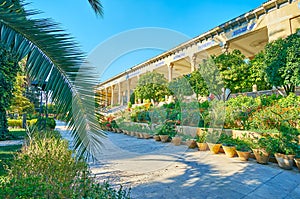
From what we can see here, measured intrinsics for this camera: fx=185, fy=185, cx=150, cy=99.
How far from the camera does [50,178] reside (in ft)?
7.00

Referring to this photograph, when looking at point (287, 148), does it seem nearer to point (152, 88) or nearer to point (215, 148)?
point (215, 148)

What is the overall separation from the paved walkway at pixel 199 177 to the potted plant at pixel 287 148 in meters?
0.17

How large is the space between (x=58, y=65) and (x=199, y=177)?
9.89 ft

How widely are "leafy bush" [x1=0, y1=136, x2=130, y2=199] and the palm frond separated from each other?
8.29ft

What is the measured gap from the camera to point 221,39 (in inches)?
569

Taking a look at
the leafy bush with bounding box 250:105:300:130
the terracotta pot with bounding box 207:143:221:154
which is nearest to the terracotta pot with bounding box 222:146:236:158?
the terracotta pot with bounding box 207:143:221:154

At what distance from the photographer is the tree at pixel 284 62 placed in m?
6.65

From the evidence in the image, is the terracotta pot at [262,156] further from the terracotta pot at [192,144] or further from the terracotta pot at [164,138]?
the terracotta pot at [164,138]

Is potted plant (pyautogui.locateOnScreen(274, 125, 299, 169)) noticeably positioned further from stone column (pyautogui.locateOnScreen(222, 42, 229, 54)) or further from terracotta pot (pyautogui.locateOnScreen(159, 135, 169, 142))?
stone column (pyautogui.locateOnScreen(222, 42, 229, 54))

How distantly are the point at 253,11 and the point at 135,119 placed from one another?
10.4 meters

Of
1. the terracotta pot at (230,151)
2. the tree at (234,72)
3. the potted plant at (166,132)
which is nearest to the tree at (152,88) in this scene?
the tree at (234,72)

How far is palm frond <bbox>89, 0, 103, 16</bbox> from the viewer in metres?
3.43

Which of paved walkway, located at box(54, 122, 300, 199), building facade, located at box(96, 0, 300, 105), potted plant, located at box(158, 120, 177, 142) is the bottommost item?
paved walkway, located at box(54, 122, 300, 199)

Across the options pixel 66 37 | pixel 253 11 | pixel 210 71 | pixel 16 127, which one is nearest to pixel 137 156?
pixel 66 37
